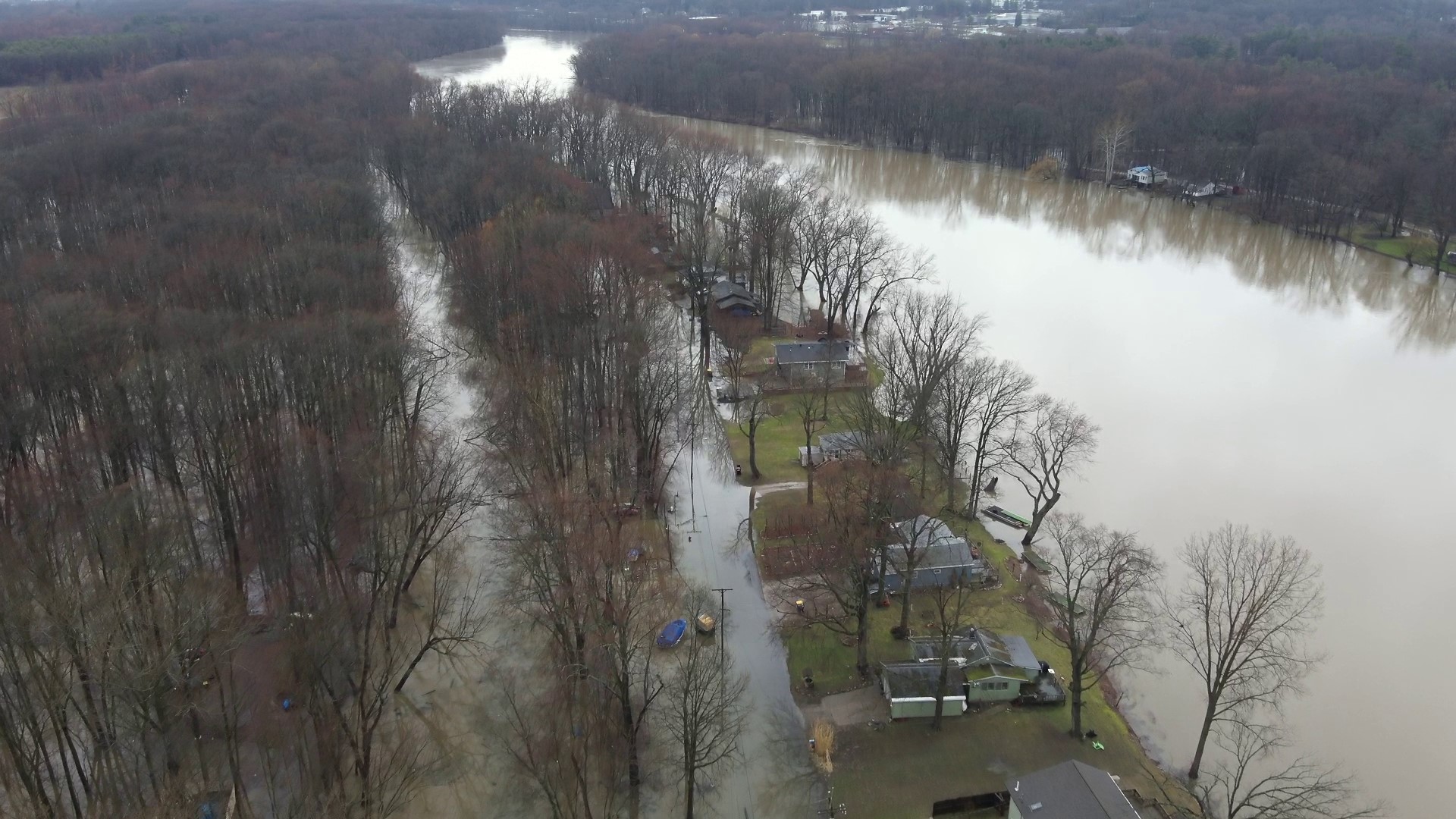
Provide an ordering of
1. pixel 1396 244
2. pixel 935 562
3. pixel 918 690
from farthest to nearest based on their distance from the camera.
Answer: pixel 1396 244
pixel 935 562
pixel 918 690

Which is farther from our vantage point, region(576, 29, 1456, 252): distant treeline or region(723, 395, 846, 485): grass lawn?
region(576, 29, 1456, 252): distant treeline

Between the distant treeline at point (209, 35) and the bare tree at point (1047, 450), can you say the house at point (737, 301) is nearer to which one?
the bare tree at point (1047, 450)

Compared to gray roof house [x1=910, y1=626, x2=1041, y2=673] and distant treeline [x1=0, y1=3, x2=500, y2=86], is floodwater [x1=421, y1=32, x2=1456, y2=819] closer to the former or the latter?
gray roof house [x1=910, y1=626, x2=1041, y2=673]

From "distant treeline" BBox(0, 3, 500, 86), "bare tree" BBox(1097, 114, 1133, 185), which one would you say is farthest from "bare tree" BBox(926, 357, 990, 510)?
"distant treeline" BBox(0, 3, 500, 86)

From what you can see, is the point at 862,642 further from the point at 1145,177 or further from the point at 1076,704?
the point at 1145,177

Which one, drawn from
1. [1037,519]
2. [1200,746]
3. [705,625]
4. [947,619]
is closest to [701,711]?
[705,625]

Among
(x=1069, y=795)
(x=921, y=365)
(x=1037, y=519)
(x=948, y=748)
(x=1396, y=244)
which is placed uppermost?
(x=1396, y=244)
